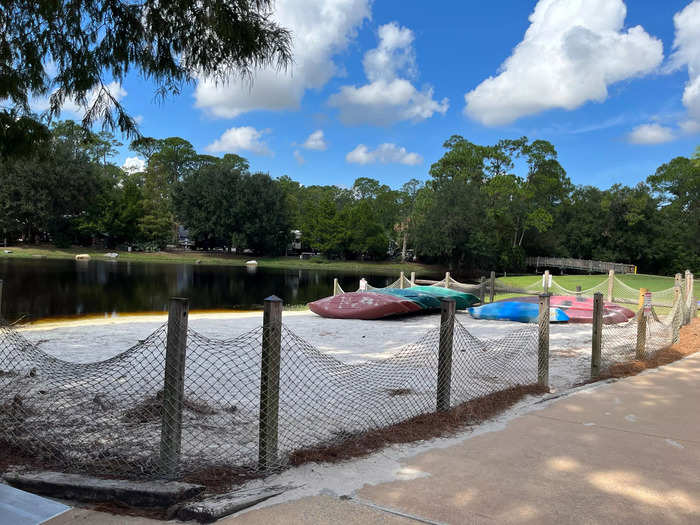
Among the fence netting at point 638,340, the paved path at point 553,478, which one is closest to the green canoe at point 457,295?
the fence netting at point 638,340

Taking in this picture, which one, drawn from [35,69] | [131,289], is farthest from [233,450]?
[131,289]

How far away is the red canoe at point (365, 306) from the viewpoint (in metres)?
15.4

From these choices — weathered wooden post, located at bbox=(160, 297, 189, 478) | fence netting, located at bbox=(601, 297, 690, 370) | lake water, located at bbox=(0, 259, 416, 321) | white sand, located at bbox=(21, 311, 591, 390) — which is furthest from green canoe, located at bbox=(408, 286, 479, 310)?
weathered wooden post, located at bbox=(160, 297, 189, 478)

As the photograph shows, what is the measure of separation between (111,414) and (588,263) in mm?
59541

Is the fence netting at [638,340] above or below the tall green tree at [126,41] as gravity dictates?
below

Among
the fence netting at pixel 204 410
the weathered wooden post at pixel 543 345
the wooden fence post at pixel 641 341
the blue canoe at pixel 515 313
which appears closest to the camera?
the fence netting at pixel 204 410

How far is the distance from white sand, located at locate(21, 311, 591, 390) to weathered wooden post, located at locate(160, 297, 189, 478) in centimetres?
539

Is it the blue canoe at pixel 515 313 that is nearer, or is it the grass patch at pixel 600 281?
the blue canoe at pixel 515 313

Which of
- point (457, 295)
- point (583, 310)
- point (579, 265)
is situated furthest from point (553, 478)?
point (579, 265)

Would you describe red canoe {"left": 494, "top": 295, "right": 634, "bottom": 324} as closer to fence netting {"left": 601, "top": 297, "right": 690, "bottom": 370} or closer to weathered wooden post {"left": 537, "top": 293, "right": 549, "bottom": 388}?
fence netting {"left": 601, "top": 297, "right": 690, "bottom": 370}

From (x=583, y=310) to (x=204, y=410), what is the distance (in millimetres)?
13403

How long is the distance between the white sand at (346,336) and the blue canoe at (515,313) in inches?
13.9

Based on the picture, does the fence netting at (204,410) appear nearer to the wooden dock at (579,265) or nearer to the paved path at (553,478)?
the paved path at (553,478)

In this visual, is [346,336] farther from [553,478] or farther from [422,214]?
[422,214]
